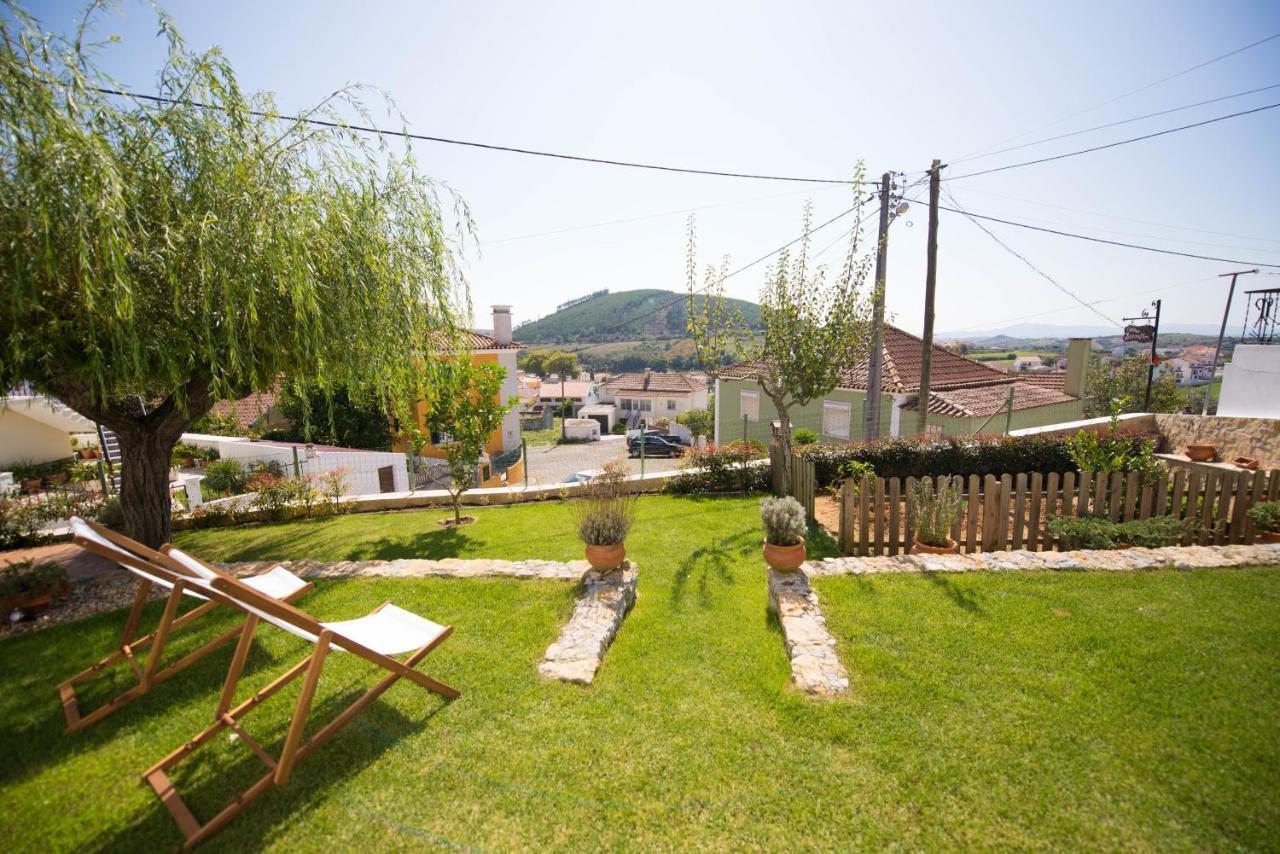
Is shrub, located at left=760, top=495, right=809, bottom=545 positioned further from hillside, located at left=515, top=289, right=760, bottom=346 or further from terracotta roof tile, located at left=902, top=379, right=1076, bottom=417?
hillside, located at left=515, top=289, right=760, bottom=346

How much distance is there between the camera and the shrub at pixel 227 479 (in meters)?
10.9

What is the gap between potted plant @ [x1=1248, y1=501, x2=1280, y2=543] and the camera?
6.29 m

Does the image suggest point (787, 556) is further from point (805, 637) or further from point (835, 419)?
point (835, 419)

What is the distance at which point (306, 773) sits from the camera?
3.05m

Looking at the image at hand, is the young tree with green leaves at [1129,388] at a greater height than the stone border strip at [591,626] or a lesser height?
greater

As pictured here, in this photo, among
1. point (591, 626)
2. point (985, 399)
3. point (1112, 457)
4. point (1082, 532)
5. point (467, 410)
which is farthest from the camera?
point (985, 399)

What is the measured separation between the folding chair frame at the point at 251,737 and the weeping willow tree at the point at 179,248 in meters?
3.25

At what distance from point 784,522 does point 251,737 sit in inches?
175

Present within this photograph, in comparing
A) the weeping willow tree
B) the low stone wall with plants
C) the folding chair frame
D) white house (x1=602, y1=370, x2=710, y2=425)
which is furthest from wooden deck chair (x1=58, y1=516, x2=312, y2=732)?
white house (x1=602, y1=370, x2=710, y2=425)

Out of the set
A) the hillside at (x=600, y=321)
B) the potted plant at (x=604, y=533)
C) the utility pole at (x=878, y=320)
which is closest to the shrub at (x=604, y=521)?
the potted plant at (x=604, y=533)

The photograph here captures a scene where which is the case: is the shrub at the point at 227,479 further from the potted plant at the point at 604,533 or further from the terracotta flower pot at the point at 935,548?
the terracotta flower pot at the point at 935,548

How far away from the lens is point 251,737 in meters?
3.16

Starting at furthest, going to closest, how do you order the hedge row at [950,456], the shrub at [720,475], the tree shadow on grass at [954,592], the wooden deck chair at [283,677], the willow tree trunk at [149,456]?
the shrub at [720,475]
the hedge row at [950,456]
the willow tree trunk at [149,456]
the tree shadow on grass at [954,592]
the wooden deck chair at [283,677]

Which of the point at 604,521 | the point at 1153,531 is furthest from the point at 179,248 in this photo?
the point at 1153,531
